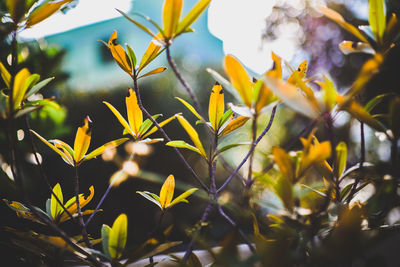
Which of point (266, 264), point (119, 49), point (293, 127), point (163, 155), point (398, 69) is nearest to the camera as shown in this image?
point (266, 264)

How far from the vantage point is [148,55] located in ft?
2.09

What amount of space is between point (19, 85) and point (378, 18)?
0.68 m

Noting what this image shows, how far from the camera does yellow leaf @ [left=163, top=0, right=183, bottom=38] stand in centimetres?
49

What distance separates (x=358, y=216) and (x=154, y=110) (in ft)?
16.2

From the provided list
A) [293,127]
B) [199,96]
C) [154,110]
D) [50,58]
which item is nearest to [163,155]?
[154,110]

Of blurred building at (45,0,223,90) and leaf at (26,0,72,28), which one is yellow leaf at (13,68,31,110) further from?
blurred building at (45,0,223,90)

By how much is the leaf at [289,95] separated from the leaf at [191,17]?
198 millimetres

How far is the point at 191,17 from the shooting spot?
49 cm

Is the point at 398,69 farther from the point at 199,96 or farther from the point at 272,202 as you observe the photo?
the point at 272,202

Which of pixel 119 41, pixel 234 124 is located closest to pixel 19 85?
pixel 234 124

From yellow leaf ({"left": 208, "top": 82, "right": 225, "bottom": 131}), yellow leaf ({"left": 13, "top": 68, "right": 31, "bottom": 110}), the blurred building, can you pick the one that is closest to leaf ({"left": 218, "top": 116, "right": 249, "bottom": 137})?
yellow leaf ({"left": 208, "top": 82, "right": 225, "bottom": 131})

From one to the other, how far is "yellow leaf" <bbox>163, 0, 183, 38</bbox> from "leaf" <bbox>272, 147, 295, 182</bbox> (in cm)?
29

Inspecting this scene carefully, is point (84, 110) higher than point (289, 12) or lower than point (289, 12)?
lower

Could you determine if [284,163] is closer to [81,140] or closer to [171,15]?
[171,15]
